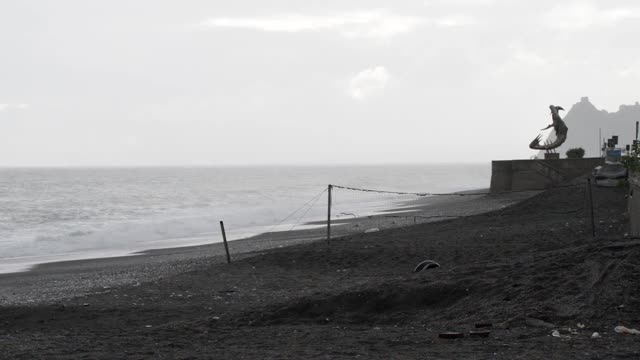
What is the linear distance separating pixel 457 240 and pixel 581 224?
3329 millimetres

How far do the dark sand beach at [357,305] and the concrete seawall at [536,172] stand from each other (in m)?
23.3

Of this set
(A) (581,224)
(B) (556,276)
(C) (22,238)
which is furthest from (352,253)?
(C) (22,238)

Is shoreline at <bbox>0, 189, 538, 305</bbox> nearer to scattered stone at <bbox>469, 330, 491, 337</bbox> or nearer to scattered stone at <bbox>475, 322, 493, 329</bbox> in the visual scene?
scattered stone at <bbox>475, 322, 493, 329</bbox>

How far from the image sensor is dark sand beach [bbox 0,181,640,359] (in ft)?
29.2

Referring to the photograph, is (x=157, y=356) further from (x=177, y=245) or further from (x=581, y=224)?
(x=177, y=245)

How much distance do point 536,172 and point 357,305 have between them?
32.5 metres

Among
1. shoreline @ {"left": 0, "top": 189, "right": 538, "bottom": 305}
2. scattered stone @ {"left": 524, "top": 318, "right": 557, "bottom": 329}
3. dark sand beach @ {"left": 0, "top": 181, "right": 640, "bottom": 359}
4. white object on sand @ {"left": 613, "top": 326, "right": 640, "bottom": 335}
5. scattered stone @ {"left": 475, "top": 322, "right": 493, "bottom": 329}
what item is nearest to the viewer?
white object on sand @ {"left": 613, "top": 326, "right": 640, "bottom": 335}

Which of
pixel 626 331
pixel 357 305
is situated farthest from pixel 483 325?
pixel 357 305

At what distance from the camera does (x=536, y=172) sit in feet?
138

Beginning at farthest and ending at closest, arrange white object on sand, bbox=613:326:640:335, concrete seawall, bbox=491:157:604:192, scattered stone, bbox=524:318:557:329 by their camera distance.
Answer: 1. concrete seawall, bbox=491:157:604:192
2. scattered stone, bbox=524:318:557:329
3. white object on sand, bbox=613:326:640:335

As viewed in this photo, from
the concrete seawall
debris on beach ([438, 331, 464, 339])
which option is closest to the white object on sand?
debris on beach ([438, 331, 464, 339])

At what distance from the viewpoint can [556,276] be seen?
35.9 ft

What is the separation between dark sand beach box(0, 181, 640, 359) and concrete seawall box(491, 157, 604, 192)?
76.3 ft

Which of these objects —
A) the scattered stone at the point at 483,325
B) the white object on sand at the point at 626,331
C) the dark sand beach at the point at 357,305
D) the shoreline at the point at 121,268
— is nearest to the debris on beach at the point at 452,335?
the dark sand beach at the point at 357,305
